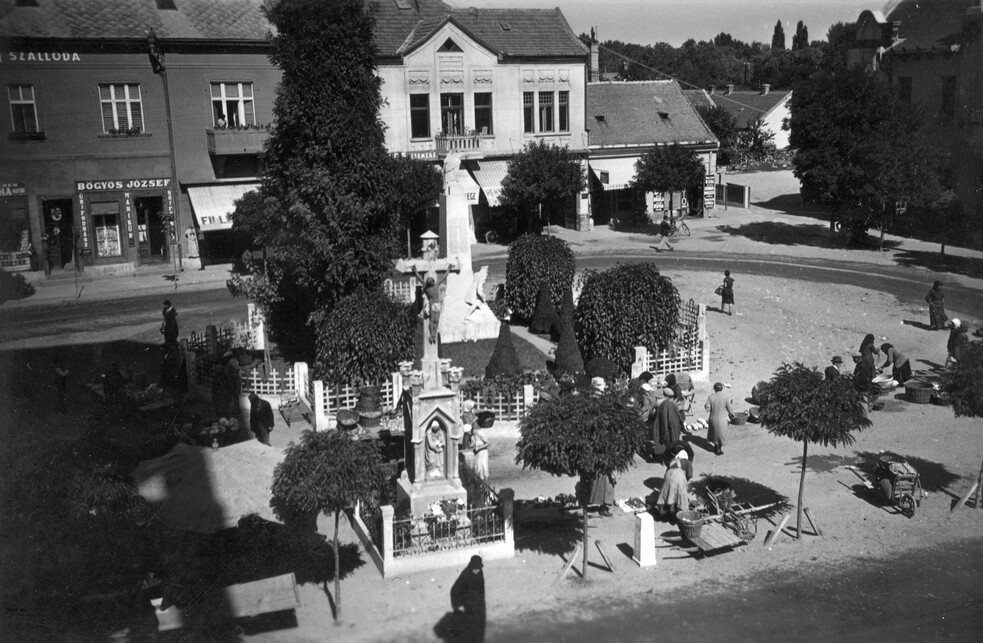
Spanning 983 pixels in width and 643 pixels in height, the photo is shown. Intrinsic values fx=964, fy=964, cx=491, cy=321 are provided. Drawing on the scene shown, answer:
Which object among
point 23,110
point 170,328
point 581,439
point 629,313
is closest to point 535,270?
point 629,313

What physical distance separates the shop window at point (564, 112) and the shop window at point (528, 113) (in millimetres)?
1390

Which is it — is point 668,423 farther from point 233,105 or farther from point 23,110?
point 233,105

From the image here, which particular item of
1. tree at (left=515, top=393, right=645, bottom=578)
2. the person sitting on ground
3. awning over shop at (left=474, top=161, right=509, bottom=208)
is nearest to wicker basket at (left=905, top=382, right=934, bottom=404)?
the person sitting on ground

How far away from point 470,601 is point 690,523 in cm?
380

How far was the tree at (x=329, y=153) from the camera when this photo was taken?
2448cm

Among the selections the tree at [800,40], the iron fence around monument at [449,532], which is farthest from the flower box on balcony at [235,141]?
the tree at [800,40]

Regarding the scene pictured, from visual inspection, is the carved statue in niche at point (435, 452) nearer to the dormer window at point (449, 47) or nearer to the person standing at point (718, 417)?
the person standing at point (718, 417)

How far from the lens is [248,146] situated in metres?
37.6

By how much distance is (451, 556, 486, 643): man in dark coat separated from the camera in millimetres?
12727

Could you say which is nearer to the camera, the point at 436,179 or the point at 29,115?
the point at 29,115

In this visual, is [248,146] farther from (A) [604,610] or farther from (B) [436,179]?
(A) [604,610]

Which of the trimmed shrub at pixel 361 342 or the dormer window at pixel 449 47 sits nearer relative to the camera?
the trimmed shrub at pixel 361 342

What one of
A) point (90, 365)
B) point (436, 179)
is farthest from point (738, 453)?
point (436, 179)

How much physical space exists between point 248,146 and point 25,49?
28.4 ft
